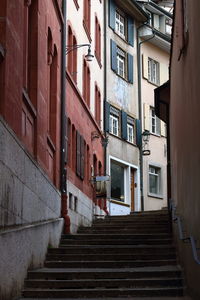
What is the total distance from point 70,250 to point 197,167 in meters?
7.03

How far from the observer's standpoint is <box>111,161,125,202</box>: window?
1200 inches

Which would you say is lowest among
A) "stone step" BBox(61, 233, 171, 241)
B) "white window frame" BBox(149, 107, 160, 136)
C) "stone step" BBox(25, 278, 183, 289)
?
"stone step" BBox(25, 278, 183, 289)

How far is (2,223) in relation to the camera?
9.61 metres

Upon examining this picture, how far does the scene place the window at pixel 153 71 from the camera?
35.7m

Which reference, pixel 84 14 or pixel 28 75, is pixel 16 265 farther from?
pixel 84 14

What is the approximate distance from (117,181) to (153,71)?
25.8ft

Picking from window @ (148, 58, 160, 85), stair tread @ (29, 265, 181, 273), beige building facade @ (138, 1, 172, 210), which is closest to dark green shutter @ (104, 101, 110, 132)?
beige building facade @ (138, 1, 172, 210)

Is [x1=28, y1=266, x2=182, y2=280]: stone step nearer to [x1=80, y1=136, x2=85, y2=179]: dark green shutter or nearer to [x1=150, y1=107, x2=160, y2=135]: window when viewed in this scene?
[x1=80, y1=136, x2=85, y2=179]: dark green shutter

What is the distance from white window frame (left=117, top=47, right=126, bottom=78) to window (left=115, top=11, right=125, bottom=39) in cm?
87

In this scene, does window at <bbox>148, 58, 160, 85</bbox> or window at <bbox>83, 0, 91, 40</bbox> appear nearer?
window at <bbox>83, 0, 91, 40</bbox>

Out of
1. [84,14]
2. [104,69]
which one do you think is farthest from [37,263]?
[104,69]

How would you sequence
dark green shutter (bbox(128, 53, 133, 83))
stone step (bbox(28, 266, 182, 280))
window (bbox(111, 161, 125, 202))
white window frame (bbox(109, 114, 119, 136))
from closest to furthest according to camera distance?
stone step (bbox(28, 266, 182, 280))
window (bbox(111, 161, 125, 202))
white window frame (bbox(109, 114, 119, 136))
dark green shutter (bbox(128, 53, 133, 83))

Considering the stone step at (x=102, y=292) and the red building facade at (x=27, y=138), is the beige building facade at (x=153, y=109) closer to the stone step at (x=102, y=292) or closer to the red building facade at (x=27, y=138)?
the red building facade at (x=27, y=138)

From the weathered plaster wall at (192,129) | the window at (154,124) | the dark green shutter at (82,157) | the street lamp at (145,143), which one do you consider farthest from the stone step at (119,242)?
the window at (154,124)
